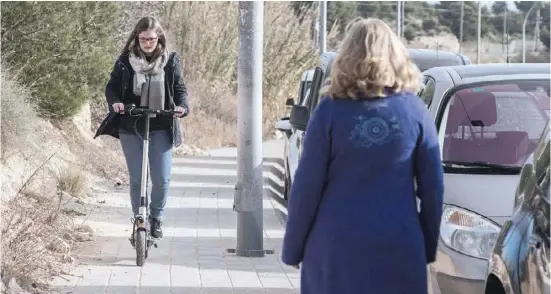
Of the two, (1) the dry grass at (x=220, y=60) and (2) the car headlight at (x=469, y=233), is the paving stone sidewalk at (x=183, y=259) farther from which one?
(1) the dry grass at (x=220, y=60)

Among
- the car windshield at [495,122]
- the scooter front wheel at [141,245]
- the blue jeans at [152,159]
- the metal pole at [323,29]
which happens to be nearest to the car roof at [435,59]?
the blue jeans at [152,159]

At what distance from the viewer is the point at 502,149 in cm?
720

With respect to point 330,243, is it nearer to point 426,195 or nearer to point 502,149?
point 426,195

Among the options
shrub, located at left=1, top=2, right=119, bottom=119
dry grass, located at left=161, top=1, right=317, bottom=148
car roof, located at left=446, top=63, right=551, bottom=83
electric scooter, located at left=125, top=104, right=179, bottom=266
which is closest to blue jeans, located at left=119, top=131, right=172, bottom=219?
electric scooter, located at left=125, top=104, right=179, bottom=266

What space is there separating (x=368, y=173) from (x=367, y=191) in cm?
7

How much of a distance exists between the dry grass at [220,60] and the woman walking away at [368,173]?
16.8 meters

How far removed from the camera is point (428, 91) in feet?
25.0

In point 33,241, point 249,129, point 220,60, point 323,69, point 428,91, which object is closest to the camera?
point 428,91

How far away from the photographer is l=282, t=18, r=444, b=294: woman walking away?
15.1ft

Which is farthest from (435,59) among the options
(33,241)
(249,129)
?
(33,241)

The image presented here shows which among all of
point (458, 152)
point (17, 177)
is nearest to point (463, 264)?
point (458, 152)

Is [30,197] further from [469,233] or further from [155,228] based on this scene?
[469,233]

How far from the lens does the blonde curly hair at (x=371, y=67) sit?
15.0 feet

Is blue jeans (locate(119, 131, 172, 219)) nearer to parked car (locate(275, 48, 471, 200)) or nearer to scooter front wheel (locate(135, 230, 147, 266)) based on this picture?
scooter front wheel (locate(135, 230, 147, 266))
